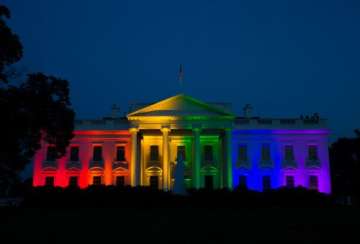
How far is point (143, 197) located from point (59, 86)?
9281 millimetres

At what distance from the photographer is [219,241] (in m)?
10.3

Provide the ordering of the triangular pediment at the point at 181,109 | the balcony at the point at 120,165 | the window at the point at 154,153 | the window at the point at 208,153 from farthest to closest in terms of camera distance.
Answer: the window at the point at 208,153, the window at the point at 154,153, the balcony at the point at 120,165, the triangular pediment at the point at 181,109

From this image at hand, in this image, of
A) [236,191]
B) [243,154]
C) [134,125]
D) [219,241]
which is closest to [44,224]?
[219,241]

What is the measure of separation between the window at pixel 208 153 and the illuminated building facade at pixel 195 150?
108mm

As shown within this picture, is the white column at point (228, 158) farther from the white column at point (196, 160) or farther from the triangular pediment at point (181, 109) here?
the white column at point (196, 160)

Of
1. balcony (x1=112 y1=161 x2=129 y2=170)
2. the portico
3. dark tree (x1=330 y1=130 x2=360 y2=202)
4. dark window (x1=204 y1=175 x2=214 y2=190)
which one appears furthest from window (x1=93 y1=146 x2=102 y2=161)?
dark tree (x1=330 y1=130 x2=360 y2=202)

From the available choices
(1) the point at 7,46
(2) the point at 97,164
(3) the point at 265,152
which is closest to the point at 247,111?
(3) the point at 265,152

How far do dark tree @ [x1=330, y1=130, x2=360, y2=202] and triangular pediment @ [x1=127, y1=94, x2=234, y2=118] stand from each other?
23.3 metres

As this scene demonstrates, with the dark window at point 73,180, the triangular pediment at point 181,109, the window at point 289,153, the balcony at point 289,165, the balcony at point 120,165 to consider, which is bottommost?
the dark window at point 73,180

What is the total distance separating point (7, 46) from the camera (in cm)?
2006

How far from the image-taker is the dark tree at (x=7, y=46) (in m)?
19.9

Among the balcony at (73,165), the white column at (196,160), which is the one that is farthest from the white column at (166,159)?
the balcony at (73,165)

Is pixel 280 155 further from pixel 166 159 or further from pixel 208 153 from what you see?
pixel 166 159

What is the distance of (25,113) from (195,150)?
67.1 feet
